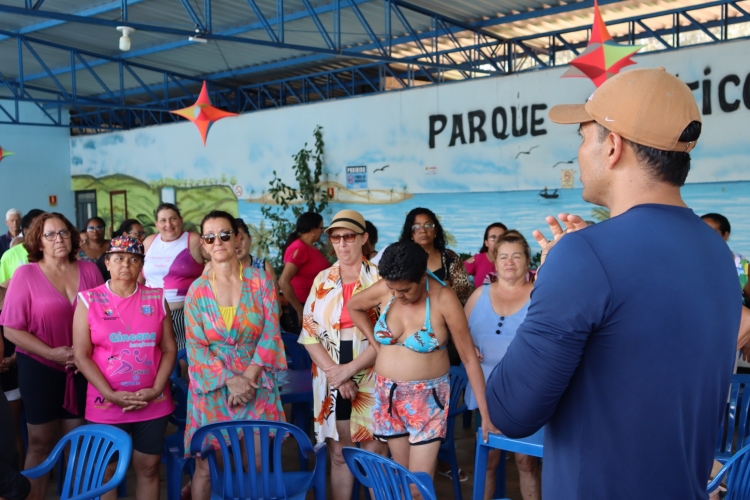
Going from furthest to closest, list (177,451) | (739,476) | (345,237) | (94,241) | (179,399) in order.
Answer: (94,241) < (179,399) < (177,451) < (345,237) < (739,476)

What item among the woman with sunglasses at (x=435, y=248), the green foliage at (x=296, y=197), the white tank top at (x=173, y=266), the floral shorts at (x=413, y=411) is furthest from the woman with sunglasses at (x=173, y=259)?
the green foliage at (x=296, y=197)

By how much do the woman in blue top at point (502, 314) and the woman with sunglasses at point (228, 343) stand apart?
1078mm

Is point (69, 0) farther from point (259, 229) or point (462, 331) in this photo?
point (462, 331)

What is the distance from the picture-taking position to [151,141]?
13500 millimetres

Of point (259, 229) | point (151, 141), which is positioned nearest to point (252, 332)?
point (259, 229)

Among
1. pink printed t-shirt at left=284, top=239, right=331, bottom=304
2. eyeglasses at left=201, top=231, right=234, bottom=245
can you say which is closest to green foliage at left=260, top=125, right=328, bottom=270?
pink printed t-shirt at left=284, top=239, right=331, bottom=304

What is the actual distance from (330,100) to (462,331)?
8216 mm

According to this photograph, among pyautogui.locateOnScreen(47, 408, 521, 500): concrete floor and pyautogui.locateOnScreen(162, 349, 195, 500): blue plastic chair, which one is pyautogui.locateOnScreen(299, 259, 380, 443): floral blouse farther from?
pyautogui.locateOnScreen(47, 408, 521, 500): concrete floor

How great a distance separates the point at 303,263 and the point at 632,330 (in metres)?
4.81

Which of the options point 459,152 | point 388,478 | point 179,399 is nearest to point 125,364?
point 179,399

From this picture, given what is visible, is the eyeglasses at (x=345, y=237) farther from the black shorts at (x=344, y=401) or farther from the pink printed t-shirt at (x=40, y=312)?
the pink printed t-shirt at (x=40, y=312)

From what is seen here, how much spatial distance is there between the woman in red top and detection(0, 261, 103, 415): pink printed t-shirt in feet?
7.66

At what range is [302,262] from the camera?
18.9 feet

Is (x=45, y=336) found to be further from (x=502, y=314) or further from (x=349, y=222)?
(x=502, y=314)
